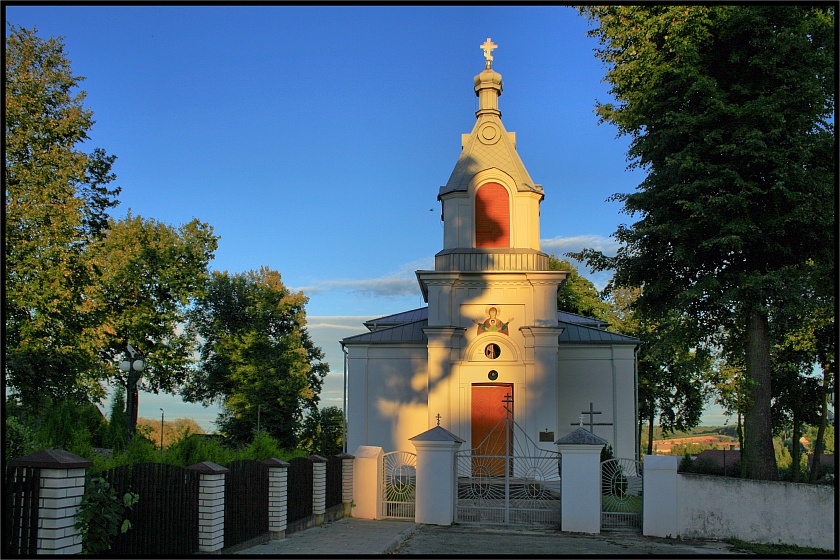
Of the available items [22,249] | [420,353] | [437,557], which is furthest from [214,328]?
[437,557]

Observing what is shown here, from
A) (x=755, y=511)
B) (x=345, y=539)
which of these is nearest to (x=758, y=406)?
(x=755, y=511)

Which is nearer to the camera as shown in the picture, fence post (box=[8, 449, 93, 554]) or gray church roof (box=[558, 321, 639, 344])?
fence post (box=[8, 449, 93, 554])

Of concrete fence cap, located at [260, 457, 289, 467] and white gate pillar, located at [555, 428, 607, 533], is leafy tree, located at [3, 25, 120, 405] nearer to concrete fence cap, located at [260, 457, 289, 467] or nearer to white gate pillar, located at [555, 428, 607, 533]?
concrete fence cap, located at [260, 457, 289, 467]

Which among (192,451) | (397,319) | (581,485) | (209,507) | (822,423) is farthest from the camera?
(397,319)

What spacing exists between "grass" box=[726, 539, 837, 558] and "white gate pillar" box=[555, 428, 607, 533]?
8.83ft

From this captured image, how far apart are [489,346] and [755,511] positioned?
34.3 feet

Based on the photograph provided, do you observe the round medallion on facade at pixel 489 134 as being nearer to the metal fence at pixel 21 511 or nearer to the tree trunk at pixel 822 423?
the tree trunk at pixel 822 423

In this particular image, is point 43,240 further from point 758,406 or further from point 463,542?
point 758,406

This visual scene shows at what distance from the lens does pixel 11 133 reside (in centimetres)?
2000

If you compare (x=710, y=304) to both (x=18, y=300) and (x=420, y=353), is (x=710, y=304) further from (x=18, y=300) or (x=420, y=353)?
(x=18, y=300)

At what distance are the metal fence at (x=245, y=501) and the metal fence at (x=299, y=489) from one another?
1.08 m

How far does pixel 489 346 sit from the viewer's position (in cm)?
2361

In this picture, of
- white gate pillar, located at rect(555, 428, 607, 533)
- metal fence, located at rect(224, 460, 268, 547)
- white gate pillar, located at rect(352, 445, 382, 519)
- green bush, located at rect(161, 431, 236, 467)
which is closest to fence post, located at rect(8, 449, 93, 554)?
metal fence, located at rect(224, 460, 268, 547)

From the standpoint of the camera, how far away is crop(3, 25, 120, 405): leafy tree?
18.9 m
